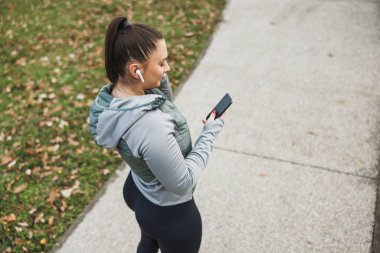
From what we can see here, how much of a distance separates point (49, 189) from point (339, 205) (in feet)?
9.20

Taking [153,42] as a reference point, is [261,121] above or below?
below

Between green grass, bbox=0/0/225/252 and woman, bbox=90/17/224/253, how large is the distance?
1856mm

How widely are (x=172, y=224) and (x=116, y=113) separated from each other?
702 mm

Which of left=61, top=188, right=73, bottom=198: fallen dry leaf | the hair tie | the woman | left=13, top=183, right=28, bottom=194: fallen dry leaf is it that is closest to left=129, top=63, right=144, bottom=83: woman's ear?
the woman

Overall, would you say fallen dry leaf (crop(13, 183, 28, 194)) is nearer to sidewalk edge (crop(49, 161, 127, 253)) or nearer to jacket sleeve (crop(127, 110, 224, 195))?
sidewalk edge (crop(49, 161, 127, 253))

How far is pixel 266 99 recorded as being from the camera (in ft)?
14.9

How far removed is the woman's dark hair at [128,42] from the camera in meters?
1.60

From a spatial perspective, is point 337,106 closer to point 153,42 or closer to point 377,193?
point 377,193

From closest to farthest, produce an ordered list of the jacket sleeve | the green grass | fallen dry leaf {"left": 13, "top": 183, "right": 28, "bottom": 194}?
1. the jacket sleeve
2. the green grass
3. fallen dry leaf {"left": 13, "top": 183, "right": 28, "bottom": 194}

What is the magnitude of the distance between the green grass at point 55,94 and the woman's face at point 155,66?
2.25m

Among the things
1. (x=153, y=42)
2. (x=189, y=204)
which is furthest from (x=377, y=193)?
(x=153, y=42)

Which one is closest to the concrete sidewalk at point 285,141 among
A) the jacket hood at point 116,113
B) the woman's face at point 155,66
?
the jacket hood at point 116,113

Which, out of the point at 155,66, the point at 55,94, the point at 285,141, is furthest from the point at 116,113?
the point at 55,94

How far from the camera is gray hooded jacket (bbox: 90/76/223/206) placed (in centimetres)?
156
